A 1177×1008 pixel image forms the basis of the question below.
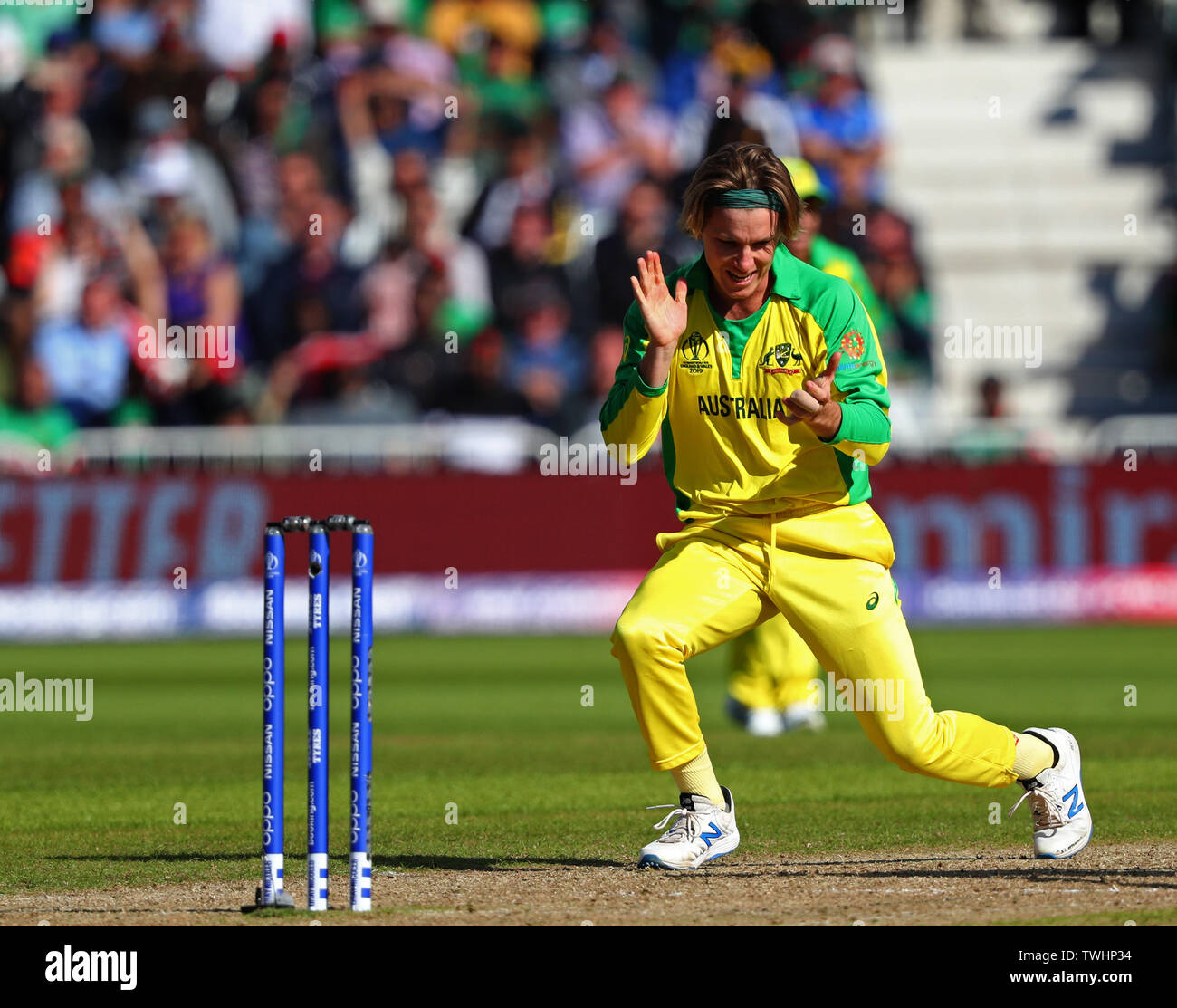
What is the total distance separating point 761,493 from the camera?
25.2 ft

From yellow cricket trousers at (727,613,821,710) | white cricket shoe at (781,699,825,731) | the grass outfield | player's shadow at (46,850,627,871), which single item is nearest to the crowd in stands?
the grass outfield

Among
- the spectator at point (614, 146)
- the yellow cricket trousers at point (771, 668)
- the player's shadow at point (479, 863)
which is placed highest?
the spectator at point (614, 146)

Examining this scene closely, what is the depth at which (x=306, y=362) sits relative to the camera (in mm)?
22219

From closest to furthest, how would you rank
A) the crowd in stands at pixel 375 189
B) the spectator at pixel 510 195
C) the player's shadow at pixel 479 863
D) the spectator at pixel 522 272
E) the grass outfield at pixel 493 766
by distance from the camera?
the player's shadow at pixel 479 863
the grass outfield at pixel 493 766
the crowd in stands at pixel 375 189
the spectator at pixel 522 272
the spectator at pixel 510 195

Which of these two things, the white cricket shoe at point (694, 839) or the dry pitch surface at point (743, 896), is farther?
the white cricket shoe at point (694, 839)

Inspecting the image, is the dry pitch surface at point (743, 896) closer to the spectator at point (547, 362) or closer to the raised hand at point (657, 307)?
the raised hand at point (657, 307)

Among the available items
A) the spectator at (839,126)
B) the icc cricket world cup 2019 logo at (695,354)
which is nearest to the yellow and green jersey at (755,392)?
the icc cricket world cup 2019 logo at (695,354)

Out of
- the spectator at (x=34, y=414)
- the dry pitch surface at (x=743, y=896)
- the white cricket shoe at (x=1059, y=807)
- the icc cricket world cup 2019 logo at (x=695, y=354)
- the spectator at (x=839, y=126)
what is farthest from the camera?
the spectator at (x=839, y=126)

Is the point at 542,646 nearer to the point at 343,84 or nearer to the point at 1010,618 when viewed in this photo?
the point at 1010,618

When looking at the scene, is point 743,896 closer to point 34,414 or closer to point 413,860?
point 413,860

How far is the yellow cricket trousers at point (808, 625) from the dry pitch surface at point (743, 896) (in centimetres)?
44

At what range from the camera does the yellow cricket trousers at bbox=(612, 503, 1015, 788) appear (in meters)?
7.49

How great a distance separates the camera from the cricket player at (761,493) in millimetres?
7434

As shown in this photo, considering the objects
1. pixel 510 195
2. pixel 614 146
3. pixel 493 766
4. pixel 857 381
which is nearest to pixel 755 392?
pixel 857 381
